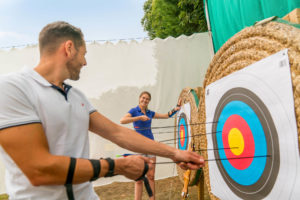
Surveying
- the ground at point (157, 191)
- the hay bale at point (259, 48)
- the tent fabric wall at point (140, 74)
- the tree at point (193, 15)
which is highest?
the tree at point (193, 15)

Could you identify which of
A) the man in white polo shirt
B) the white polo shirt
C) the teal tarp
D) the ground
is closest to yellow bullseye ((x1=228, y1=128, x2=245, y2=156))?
the man in white polo shirt

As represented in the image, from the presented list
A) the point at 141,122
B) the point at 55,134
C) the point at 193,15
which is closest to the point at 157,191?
the point at 141,122

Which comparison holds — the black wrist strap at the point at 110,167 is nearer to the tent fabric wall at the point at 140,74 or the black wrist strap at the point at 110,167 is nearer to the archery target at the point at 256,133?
the archery target at the point at 256,133

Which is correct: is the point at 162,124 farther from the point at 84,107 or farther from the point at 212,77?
the point at 84,107

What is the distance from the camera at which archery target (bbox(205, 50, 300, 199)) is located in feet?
2.07

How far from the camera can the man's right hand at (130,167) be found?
0.57 metres

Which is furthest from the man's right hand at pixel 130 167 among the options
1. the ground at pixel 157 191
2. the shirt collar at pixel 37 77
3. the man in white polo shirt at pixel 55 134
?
the ground at pixel 157 191

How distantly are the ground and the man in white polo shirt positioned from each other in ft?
5.79

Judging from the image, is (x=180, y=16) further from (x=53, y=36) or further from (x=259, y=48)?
(x=53, y=36)

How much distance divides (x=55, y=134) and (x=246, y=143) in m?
0.71

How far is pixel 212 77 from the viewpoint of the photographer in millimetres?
1152

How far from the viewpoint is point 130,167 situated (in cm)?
58

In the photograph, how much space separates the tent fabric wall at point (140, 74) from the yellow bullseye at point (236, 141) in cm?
223

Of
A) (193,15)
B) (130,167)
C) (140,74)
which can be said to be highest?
(193,15)
